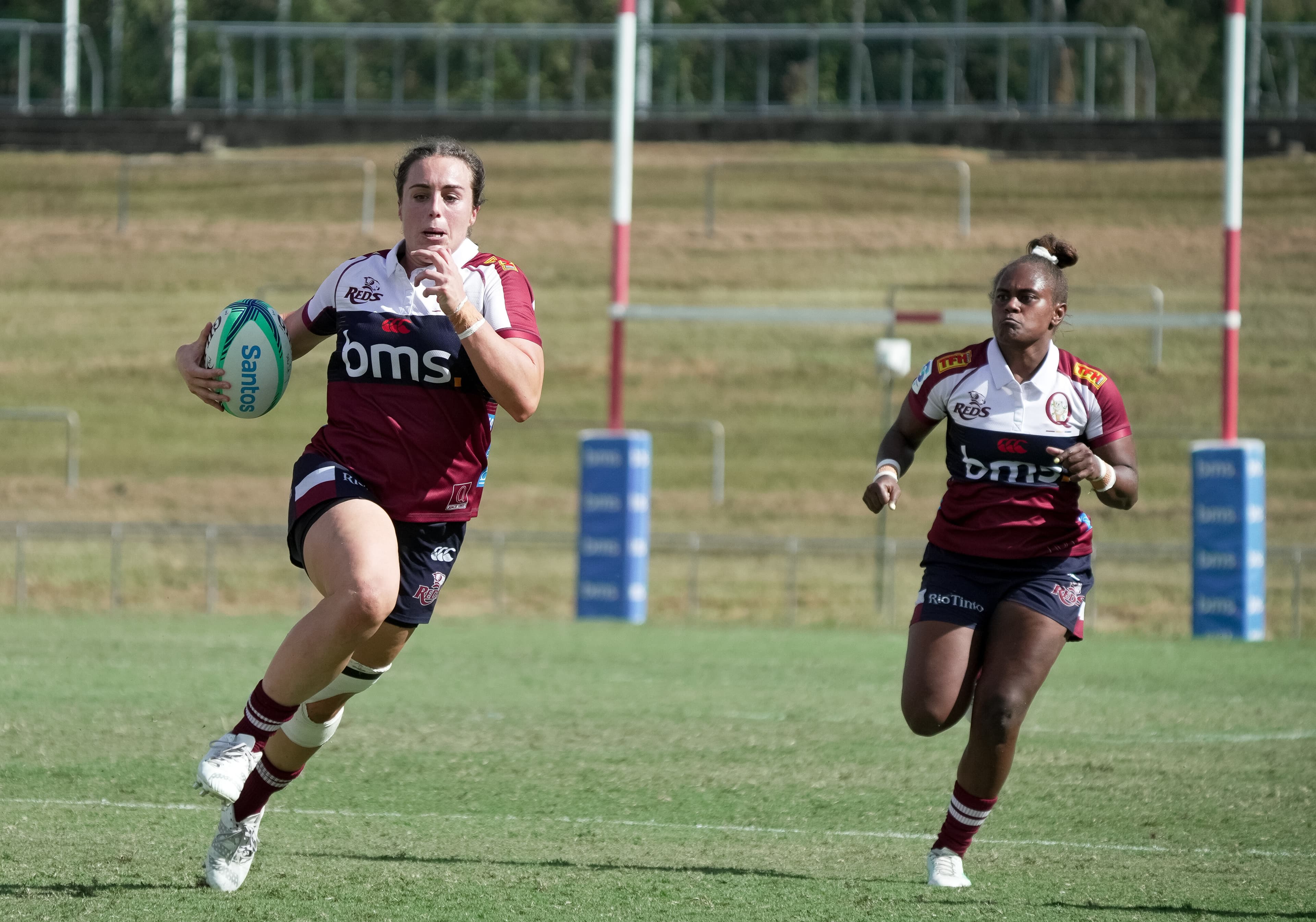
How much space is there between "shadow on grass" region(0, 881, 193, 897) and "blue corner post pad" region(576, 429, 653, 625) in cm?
1044

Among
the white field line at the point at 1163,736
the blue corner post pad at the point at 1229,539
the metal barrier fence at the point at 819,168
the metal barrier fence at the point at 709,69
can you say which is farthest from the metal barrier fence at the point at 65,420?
the white field line at the point at 1163,736

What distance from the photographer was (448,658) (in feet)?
37.1

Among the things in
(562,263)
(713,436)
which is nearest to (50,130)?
(562,263)

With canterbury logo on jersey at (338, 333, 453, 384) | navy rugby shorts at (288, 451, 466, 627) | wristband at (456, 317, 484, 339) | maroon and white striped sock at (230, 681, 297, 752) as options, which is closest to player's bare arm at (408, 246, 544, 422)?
wristband at (456, 317, 484, 339)

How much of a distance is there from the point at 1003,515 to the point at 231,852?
2.42m

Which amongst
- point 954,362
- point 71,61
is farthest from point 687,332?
point 954,362

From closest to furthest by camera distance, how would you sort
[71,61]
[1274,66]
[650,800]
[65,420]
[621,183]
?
[650,800], [621,183], [65,420], [1274,66], [71,61]

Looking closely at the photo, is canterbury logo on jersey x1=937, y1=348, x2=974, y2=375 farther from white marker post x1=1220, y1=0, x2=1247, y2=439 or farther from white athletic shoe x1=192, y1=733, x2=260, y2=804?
white marker post x1=1220, y1=0, x2=1247, y2=439

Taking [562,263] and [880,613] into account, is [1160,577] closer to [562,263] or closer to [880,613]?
[880,613]

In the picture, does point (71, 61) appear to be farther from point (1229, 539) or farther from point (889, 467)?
point (889, 467)

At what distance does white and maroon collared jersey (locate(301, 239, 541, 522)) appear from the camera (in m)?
4.51

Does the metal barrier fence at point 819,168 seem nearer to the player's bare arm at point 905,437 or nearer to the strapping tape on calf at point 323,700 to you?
the player's bare arm at point 905,437

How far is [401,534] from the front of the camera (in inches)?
179

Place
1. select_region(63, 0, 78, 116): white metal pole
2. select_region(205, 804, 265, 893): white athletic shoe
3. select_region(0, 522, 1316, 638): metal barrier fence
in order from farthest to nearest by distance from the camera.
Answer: select_region(63, 0, 78, 116): white metal pole
select_region(0, 522, 1316, 638): metal barrier fence
select_region(205, 804, 265, 893): white athletic shoe
